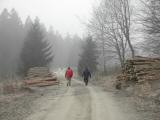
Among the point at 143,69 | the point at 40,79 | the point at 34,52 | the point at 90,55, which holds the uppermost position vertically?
the point at 34,52

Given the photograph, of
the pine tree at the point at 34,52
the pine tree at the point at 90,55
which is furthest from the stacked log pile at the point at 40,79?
the pine tree at the point at 90,55

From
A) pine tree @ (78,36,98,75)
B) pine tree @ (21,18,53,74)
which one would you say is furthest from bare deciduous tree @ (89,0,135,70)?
pine tree @ (21,18,53,74)

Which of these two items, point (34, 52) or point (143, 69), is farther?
point (34, 52)

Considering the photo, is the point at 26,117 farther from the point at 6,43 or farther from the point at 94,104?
the point at 6,43

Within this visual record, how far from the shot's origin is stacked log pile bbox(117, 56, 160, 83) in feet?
62.0

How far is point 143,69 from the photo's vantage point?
63.5 feet

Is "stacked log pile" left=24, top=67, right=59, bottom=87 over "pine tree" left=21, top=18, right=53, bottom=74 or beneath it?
beneath

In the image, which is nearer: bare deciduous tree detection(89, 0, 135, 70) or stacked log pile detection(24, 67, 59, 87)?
stacked log pile detection(24, 67, 59, 87)

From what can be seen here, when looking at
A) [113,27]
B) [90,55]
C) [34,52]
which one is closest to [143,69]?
[113,27]

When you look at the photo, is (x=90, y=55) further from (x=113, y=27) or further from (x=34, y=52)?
(x=113, y=27)

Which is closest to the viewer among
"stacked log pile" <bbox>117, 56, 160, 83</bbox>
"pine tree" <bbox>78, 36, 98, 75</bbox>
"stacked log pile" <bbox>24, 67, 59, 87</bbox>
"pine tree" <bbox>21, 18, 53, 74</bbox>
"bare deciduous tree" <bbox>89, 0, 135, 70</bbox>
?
"stacked log pile" <bbox>117, 56, 160, 83</bbox>

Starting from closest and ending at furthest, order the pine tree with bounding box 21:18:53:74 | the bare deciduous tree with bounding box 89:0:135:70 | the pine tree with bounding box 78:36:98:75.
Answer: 1. the bare deciduous tree with bounding box 89:0:135:70
2. the pine tree with bounding box 21:18:53:74
3. the pine tree with bounding box 78:36:98:75

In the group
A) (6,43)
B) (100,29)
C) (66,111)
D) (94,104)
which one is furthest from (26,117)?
(6,43)

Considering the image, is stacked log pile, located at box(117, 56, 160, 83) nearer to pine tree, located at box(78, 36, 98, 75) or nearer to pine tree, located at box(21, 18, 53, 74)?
pine tree, located at box(78, 36, 98, 75)
